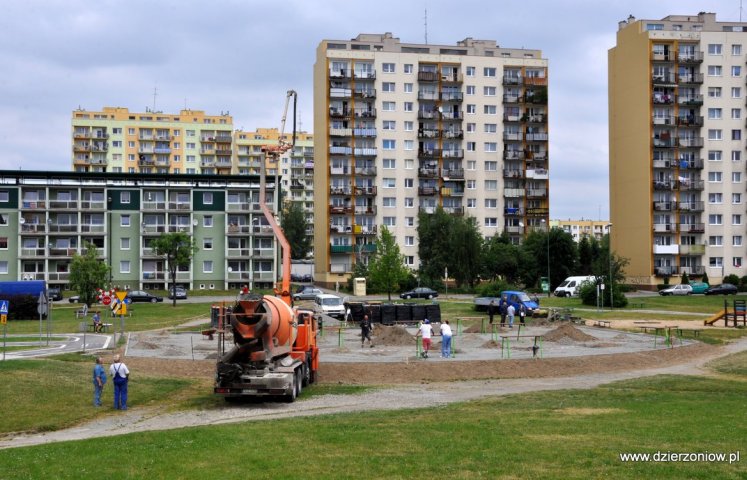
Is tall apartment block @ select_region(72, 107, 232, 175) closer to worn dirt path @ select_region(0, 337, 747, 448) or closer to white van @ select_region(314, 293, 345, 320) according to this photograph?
white van @ select_region(314, 293, 345, 320)

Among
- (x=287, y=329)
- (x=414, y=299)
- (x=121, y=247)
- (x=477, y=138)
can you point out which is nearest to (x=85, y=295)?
(x=121, y=247)

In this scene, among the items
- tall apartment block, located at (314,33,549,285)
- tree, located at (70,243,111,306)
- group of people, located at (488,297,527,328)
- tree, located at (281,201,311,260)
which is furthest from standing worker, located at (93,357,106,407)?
tree, located at (281,201,311,260)

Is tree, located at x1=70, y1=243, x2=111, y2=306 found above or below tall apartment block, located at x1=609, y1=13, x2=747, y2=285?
below

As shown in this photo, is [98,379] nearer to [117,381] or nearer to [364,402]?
[117,381]

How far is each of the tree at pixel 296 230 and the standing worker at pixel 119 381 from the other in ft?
371

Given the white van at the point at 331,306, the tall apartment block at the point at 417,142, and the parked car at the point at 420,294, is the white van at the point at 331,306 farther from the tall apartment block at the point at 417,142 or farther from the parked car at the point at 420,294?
the tall apartment block at the point at 417,142

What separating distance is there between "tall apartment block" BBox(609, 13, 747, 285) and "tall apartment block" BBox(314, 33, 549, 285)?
52.4 ft

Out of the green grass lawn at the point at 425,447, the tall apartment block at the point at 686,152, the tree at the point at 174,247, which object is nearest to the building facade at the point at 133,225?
the tree at the point at 174,247

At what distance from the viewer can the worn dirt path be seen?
20828mm

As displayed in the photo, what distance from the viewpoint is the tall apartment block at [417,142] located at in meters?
106

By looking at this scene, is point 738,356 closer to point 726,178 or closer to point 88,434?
point 88,434

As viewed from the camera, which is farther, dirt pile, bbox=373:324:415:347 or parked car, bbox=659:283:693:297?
parked car, bbox=659:283:693:297

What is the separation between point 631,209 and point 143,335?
71121 millimetres

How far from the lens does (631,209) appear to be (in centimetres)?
10081
